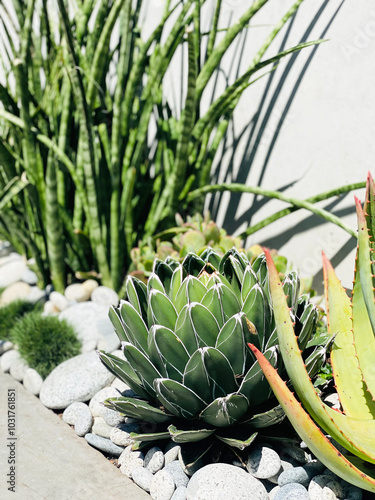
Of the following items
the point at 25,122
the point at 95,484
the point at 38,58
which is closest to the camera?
the point at 95,484

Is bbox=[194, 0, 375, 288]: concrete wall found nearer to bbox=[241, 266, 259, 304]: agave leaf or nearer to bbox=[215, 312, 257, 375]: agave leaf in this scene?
bbox=[241, 266, 259, 304]: agave leaf

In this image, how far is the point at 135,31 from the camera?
8.67ft

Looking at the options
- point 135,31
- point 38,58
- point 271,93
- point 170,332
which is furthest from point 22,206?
point 170,332

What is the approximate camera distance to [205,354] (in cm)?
128

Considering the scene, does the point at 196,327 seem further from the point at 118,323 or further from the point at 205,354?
the point at 118,323

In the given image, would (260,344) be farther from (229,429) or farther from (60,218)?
(60,218)

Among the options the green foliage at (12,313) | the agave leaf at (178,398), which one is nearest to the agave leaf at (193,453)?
the agave leaf at (178,398)

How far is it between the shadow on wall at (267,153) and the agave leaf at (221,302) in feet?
3.36

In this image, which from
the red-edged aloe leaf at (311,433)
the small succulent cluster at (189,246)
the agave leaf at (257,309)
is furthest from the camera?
the small succulent cluster at (189,246)

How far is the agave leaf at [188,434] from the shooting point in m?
1.32

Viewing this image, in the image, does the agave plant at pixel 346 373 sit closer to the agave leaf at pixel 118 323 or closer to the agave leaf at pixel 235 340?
Result: the agave leaf at pixel 235 340

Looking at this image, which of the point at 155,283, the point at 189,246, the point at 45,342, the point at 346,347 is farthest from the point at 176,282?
the point at 45,342

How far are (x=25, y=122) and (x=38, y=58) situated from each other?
630mm

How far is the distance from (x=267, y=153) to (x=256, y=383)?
1507mm
